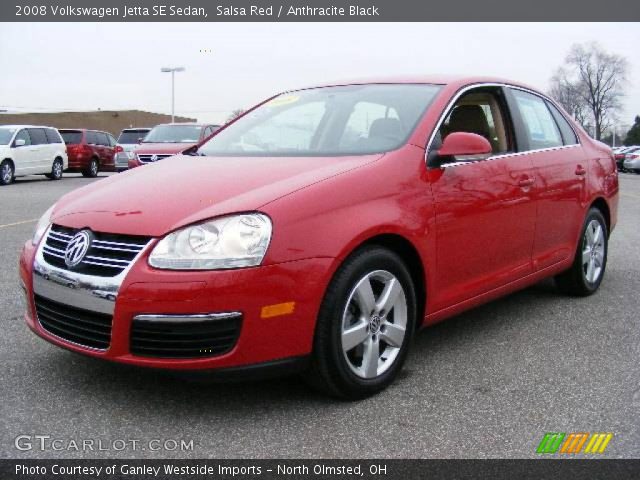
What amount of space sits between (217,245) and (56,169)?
19.4 meters

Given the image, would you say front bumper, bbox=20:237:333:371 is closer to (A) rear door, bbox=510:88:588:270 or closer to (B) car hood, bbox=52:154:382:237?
(B) car hood, bbox=52:154:382:237

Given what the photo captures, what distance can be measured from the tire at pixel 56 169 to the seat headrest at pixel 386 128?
1855 centimetres

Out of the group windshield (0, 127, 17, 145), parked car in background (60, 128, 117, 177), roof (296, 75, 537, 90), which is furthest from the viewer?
parked car in background (60, 128, 117, 177)

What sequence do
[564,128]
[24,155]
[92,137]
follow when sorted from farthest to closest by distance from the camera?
[92,137] → [24,155] → [564,128]

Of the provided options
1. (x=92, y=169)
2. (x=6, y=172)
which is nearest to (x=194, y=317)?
(x=6, y=172)

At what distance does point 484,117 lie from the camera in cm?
434

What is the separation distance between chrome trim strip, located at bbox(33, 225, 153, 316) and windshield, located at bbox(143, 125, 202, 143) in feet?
41.0

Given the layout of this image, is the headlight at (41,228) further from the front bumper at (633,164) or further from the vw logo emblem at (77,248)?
the front bumper at (633,164)

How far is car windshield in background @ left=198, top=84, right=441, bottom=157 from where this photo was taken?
12.2 feet

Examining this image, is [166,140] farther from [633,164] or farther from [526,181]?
[633,164]

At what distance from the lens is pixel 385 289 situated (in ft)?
10.9

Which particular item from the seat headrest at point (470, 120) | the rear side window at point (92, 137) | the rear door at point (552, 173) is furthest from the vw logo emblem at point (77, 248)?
the rear side window at point (92, 137)

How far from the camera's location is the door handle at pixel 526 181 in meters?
4.22

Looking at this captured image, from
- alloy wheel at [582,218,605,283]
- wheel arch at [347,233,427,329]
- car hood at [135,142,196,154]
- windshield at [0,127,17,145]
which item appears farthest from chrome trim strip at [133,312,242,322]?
windshield at [0,127,17,145]
